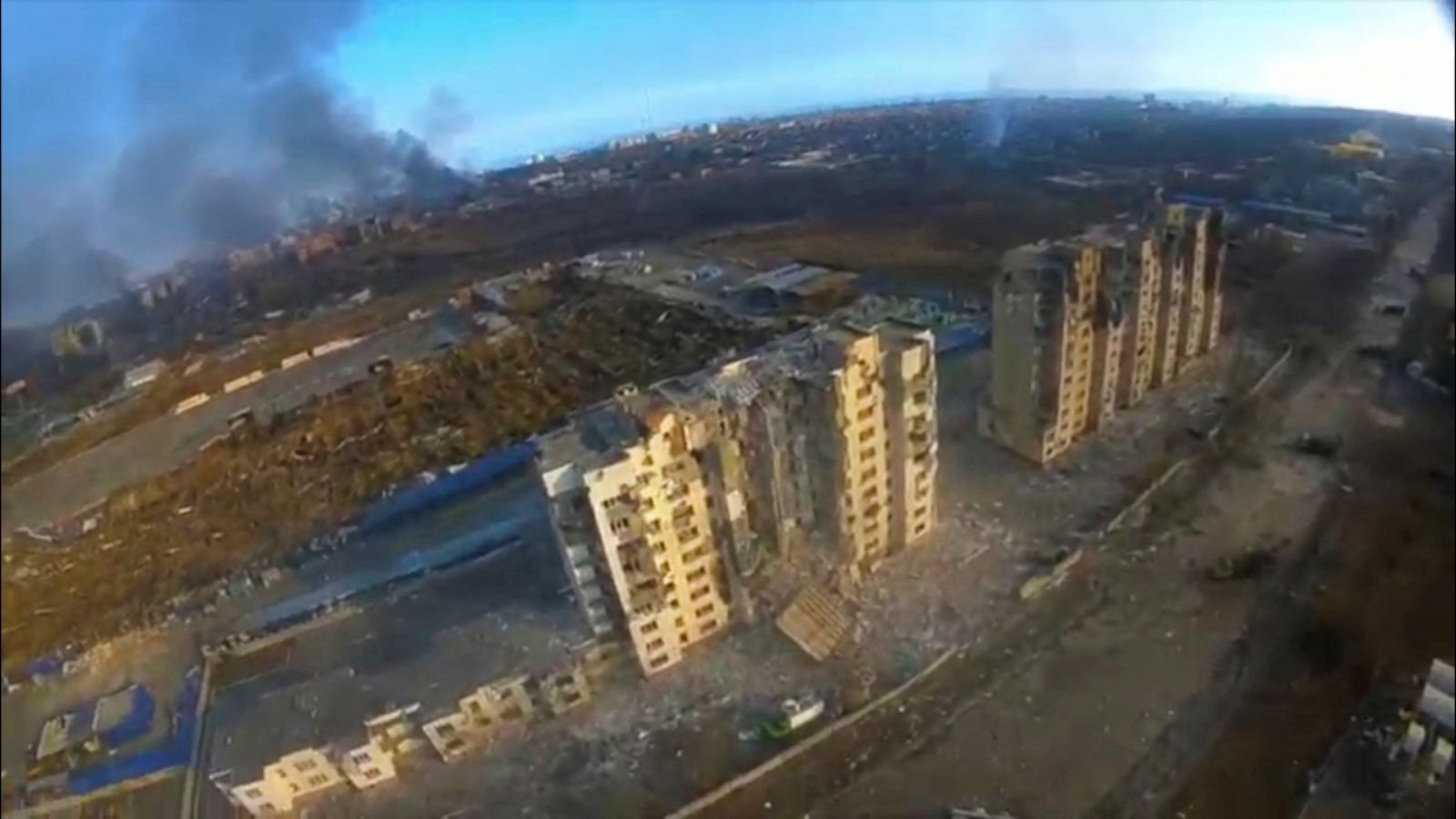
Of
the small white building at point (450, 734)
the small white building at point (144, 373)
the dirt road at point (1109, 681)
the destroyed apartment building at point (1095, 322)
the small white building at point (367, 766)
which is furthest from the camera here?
the destroyed apartment building at point (1095, 322)

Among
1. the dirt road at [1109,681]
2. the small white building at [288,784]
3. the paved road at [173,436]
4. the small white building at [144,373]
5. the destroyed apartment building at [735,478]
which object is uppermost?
the small white building at [144,373]

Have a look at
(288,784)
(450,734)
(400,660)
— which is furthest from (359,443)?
(288,784)

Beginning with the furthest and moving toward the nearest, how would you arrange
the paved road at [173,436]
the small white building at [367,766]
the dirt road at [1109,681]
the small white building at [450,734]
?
the small white building at [450,734] < the small white building at [367,766] < the dirt road at [1109,681] < the paved road at [173,436]

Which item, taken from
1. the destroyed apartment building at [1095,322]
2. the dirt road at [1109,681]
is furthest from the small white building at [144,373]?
the destroyed apartment building at [1095,322]

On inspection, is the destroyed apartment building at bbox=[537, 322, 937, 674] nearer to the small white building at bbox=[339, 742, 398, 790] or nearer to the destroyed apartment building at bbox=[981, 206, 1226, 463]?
the destroyed apartment building at bbox=[981, 206, 1226, 463]

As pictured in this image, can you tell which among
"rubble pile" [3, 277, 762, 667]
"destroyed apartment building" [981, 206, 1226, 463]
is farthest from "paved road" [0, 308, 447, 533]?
"destroyed apartment building" [981, 206, 1226, 463]

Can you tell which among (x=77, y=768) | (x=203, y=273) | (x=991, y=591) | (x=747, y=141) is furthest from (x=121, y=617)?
(x=991, y=591)

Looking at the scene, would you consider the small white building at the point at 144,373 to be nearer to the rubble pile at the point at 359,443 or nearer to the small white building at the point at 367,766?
the rubble pile at the point at 359,443
